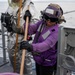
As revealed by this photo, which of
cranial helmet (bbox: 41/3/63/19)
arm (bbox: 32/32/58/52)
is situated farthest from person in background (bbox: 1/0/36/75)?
arm (bbox: 32/32/58/52)

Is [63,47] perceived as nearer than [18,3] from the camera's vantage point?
Yes

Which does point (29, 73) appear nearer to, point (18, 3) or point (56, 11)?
point (18, 3)

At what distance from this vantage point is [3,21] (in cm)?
308

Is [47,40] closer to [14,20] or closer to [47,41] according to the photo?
[47,41]

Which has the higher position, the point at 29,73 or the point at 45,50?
the point at 45,50

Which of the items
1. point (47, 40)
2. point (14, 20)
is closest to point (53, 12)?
point (47, 40)

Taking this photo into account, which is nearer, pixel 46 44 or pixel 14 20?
pixel 46 44

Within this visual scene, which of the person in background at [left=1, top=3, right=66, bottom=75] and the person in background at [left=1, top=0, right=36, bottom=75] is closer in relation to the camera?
the person in background at [left=1, top=3, right=66, bottom=75]

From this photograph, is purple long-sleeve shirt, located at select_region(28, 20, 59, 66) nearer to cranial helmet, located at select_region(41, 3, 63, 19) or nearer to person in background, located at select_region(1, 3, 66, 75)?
person in background, located at select_region(1, 3, 66, 75)

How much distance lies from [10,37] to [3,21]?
307 millimetres

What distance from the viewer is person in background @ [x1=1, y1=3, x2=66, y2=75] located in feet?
7.75

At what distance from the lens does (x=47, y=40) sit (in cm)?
239

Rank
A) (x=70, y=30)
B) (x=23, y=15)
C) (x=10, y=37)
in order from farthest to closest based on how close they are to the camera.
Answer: (x=10, y=37) < (x=23, y=15) < (x=70, y=30)

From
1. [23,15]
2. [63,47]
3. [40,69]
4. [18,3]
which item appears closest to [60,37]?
[63,47]
